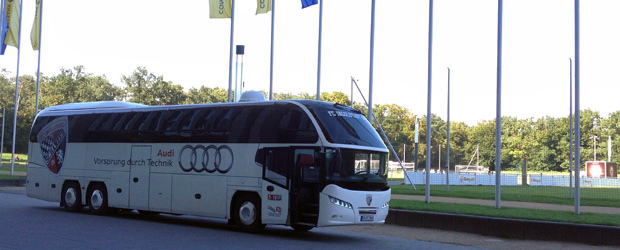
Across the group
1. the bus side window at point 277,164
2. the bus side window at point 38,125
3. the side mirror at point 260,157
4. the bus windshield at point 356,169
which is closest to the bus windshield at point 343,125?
the bus windshield at point 356,169

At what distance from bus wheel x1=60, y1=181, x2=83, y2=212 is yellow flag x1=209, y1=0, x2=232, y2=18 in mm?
10133

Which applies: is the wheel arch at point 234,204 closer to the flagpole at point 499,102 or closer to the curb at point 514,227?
the curb at point 514,227

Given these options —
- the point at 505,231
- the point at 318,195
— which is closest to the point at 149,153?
the point at 318,195

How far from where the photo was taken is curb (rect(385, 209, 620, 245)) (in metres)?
15.5

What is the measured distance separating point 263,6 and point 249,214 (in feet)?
46.3

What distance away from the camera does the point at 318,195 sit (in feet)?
48.8

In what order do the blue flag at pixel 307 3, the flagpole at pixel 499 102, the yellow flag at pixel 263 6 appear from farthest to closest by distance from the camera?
the yellow flag at pixel 263 6
the blue flag at pixel 307 3
the flagpole at pixel 499 102

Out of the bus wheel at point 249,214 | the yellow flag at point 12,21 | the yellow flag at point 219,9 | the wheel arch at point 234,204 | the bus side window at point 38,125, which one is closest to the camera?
the bus wheel at point 249,214

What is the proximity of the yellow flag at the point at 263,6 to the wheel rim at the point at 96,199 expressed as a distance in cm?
1136

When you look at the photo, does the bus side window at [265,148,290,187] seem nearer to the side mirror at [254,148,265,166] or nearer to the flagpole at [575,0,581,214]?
the side mirror at [254,148,265,166]

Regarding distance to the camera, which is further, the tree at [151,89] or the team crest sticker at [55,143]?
the tree at [151,89]

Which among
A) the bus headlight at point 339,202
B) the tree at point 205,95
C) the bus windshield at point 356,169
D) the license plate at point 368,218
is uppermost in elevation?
the tree at point 205,95

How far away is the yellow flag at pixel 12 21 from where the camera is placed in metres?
36.0

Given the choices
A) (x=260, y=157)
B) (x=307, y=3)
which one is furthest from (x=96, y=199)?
(x=307, y=3)
